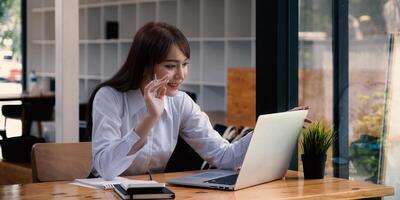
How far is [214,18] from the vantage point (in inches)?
354

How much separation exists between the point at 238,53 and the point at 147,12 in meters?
1.70

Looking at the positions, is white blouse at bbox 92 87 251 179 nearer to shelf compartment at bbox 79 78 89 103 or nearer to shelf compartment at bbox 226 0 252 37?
shelf compartment at bbox 226 0 252 37

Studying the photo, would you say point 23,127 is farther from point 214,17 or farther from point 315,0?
point 315,0

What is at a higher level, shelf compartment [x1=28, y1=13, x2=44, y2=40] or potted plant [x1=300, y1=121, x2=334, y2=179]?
shelf compartment [x1=28, y1=13, x2=44, y2=40]

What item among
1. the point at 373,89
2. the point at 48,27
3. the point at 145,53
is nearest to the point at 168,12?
the point at 48,27

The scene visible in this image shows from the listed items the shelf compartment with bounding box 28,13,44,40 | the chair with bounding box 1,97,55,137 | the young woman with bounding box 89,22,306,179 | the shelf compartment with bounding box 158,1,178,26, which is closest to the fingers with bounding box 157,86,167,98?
the young woman with bounding box 89,22,306,179

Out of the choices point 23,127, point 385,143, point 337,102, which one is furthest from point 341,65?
point 23,127

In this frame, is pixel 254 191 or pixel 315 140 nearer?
pixel 254 191

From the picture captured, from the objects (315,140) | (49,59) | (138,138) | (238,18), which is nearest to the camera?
(138,138)

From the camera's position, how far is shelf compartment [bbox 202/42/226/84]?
9.00 m

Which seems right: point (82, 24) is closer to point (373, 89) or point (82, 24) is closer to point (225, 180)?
point (373, 89)

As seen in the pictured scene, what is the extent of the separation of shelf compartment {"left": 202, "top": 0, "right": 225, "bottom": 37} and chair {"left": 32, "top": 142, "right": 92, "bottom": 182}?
5.42m

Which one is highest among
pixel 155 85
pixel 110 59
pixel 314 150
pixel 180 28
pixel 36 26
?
pixel 36 26

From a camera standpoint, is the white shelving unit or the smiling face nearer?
the smiling face
